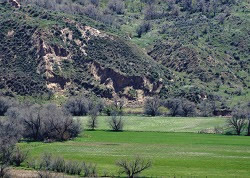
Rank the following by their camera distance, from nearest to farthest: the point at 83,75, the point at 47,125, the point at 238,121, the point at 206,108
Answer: the point at 47,125 < the point at 238,121 < the point at 206,108 < the point at 83,75

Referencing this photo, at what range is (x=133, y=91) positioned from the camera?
602 ft

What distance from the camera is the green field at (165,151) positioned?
84.4 meters

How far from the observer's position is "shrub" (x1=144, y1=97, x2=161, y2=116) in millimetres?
162375

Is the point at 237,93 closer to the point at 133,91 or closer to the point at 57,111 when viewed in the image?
the point at 133,91

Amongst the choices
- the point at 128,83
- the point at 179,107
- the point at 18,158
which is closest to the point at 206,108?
the point at 179,107

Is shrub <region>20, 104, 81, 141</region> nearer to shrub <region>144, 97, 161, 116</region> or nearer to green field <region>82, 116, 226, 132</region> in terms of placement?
Answer: green field <region>82, 116, 226, 132</region>

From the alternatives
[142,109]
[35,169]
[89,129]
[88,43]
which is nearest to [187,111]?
[142,109]

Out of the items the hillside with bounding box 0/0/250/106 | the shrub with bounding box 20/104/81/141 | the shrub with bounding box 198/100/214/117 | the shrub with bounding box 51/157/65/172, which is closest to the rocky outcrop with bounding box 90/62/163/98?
the hillside with bounding box 0/0/250/106

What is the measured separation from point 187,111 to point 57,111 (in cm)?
4963

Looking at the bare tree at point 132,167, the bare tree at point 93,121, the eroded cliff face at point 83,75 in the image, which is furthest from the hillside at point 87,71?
the bare tree at point 132,167

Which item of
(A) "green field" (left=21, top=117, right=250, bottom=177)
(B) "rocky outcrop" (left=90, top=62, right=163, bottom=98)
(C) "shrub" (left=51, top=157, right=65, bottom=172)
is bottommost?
(A) "green field" (left=21, top=117, right=250, bottom=177)

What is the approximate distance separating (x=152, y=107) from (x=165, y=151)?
198 ft

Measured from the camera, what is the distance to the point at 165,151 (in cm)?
10319

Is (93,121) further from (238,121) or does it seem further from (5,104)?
(238,121)
